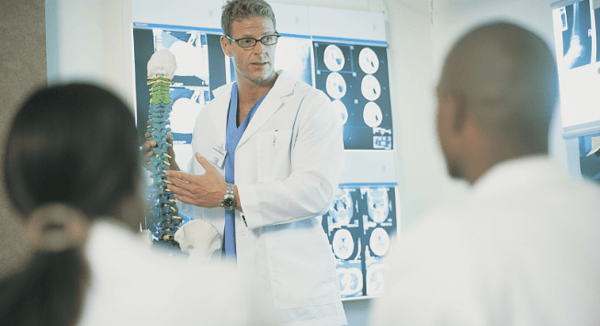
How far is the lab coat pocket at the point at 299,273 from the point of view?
4.33ft

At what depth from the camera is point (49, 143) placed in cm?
53

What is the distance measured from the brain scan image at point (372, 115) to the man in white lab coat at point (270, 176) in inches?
24.3

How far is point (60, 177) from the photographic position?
527mm

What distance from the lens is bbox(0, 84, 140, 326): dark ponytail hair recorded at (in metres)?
0.53

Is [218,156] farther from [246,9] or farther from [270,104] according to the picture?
[246,9]

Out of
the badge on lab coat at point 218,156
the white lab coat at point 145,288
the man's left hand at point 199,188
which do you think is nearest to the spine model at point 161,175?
the man's left hand at point 199,188

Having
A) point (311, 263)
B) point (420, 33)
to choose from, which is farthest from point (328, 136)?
point (420, 33)

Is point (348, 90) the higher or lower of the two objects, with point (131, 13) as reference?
lower

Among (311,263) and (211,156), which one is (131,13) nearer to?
(211,156)

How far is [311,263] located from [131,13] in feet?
3.68

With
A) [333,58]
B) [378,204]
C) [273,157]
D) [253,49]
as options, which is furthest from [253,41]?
[378,204]

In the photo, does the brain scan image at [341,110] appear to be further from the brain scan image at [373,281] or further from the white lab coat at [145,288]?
the white lab coat at [145,288]

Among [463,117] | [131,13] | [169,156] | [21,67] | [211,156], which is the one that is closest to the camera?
[463,117]

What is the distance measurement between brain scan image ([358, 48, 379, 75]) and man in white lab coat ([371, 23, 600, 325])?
1521 mm
